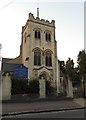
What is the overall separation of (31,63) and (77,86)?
11740 millimetres

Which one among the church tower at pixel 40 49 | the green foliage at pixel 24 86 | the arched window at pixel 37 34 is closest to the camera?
the green foliage at pixel 24 86

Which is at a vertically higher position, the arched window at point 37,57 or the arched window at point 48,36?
the arched window at point 48,36

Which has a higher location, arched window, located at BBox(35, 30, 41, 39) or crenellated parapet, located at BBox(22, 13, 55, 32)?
crenellated parapet, located at BBox(22, 13, 55, 32)

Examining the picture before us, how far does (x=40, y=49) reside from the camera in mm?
43406

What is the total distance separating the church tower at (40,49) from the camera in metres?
42.3

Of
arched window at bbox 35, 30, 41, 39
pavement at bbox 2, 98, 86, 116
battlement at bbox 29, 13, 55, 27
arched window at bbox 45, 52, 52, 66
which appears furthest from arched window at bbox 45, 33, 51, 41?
pavement at bbox 2, 98, 86, 116

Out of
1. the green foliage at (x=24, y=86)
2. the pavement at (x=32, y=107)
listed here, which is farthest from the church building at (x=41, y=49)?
the pavement at (x=32, y=107)

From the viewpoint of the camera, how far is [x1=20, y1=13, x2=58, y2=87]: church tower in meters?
42.3

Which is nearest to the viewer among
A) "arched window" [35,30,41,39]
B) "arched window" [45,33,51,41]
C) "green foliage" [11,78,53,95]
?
"green foliage" [11,78,53,95]

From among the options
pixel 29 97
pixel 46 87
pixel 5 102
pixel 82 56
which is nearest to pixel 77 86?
pixel 82 56

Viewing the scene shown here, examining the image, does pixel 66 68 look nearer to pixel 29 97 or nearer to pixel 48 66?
pixel 48 66

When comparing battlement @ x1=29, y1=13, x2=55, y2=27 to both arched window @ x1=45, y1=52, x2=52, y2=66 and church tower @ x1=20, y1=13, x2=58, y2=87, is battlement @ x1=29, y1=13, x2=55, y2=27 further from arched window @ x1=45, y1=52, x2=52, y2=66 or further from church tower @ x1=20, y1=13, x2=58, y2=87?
arched window @ x1=45, y1=52, x2=52, y2=66

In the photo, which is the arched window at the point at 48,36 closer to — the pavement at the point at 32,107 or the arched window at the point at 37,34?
the arched window at the point at 37,34

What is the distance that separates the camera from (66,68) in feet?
224
